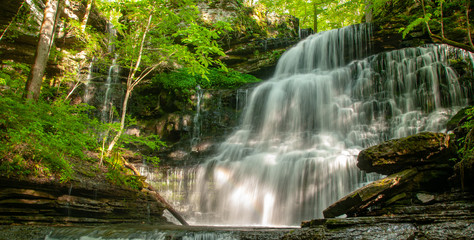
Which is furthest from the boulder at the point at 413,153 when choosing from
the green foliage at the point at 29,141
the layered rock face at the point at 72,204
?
the green foliage at the point at 29,141

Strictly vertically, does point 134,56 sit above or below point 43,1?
below

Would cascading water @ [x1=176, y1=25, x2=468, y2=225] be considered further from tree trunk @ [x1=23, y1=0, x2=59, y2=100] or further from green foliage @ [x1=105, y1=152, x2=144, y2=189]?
tree trunk @ [x1=23, y1=0, x2=59, y2=100]

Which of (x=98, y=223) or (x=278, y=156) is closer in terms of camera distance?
(x=98, y=223)

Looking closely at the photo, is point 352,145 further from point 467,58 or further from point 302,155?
point 467,58

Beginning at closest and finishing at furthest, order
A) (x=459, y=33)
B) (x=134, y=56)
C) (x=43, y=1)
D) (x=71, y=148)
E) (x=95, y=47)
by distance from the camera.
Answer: (x=71, y=148), (x=134, y=56), (x=459, y=33), (x=43, y=1), (x=95, y=47)

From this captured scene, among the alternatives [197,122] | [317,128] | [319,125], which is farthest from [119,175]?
[319,125]

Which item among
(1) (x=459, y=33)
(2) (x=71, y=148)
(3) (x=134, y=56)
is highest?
(1) (x=459, y=33)

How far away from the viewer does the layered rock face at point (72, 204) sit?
16.2ft

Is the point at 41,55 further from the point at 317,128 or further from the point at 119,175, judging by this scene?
the point at 317,128

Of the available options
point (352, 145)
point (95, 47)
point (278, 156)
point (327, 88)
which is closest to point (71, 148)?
point (278, 156)

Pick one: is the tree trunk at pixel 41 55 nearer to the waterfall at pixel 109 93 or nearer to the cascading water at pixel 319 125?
the cascading water at pixel 319 125

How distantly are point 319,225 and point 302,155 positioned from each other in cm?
625

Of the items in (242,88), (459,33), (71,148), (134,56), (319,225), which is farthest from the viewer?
(242,88)

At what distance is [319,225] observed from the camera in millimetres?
3928
